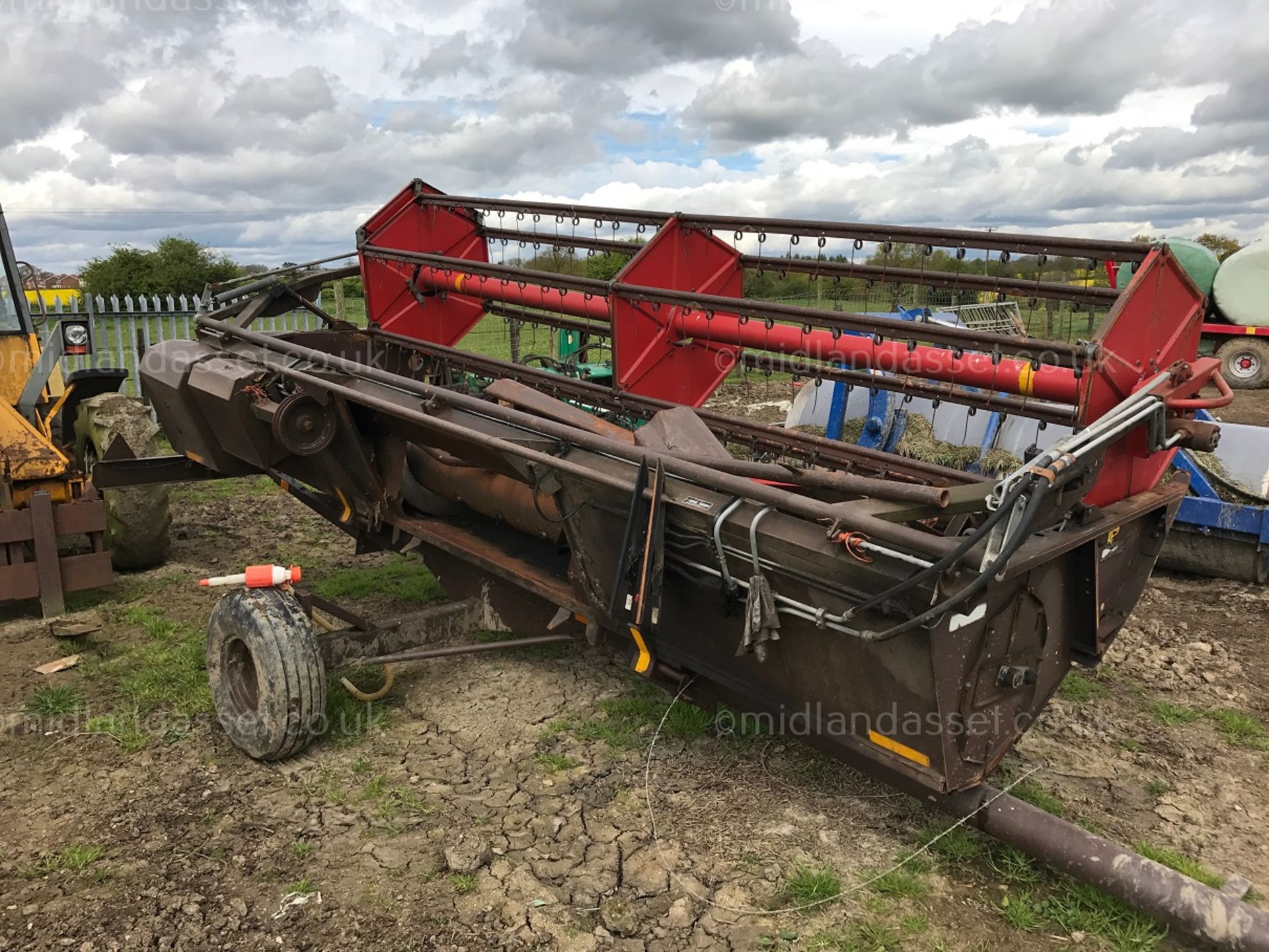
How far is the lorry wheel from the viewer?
45.8 ft

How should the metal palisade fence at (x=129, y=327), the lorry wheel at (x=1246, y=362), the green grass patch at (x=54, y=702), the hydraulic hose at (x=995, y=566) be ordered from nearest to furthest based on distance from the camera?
the hydraulic hose at (x=995, y=566) < the green grass patch at (x=54, y=702) < the metal palisade fence at (x=129, y=327) < the lorry wheel at (x=1246, y=362)

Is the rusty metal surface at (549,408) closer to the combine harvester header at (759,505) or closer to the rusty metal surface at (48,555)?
the combine harvester header at (759,505)

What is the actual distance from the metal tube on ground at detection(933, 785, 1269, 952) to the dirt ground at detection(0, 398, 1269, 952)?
18cm

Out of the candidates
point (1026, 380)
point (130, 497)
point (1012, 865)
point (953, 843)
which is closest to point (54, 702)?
point (130, 497)

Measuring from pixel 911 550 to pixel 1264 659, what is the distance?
3.42m

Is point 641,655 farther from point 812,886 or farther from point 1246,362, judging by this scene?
point 1246,362

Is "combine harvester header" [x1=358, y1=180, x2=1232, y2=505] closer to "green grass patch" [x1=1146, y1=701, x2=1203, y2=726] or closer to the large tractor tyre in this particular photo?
"green grass patch" [x1=1146, y1=701, x2=1203, y2=726]

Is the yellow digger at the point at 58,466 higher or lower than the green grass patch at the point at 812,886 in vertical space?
higher

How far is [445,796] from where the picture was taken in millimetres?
3492

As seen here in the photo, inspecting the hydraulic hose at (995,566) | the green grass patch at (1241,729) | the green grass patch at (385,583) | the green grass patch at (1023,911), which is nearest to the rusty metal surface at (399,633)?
the green grass patch at (385,583)

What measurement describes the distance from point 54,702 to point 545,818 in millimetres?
2335

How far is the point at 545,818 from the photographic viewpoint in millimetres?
3352

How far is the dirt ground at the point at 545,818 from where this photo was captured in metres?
2.81

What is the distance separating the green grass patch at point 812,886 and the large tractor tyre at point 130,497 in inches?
178
